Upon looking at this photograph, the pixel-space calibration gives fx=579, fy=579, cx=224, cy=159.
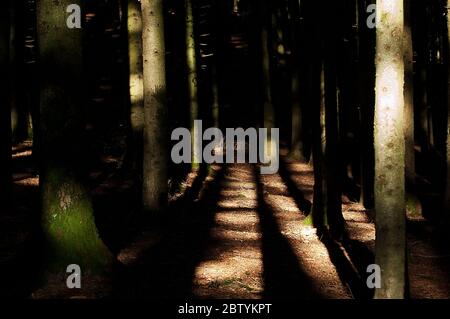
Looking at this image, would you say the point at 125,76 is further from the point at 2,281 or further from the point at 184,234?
the point at 2,281

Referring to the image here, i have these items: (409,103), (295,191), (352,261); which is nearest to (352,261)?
(352,261)

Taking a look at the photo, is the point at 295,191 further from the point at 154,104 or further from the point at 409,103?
the point at 154,104

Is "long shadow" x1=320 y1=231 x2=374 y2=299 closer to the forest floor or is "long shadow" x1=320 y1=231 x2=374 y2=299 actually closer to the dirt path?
the forest floor

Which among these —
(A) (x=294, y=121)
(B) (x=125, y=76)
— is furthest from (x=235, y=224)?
(B) (x=125, y=76)

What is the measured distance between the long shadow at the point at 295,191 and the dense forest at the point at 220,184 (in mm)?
130

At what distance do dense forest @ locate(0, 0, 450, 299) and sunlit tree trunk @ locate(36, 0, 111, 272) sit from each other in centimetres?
2

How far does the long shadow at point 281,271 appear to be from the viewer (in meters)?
8.86

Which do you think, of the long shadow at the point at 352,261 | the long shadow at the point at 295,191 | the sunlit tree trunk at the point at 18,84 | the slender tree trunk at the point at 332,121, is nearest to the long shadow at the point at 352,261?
the long shadow at the point at 352,261

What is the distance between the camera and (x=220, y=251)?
1112 centimetres

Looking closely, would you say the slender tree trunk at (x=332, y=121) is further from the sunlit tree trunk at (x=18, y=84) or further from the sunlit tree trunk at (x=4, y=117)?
the sunlit tree trunk at (x=18, y=84)

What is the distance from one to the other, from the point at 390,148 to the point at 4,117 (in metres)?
8.97

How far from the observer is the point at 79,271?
7664 mm

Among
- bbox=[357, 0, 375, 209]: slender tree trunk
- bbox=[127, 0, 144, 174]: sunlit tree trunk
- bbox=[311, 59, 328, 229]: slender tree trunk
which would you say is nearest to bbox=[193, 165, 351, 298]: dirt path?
bbox=[311, 59, 328, 229]: slender tree trunk

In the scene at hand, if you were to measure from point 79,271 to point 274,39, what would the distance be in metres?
22.8
